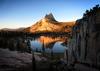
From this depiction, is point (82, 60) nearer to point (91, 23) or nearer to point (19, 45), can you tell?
point (91, 23)

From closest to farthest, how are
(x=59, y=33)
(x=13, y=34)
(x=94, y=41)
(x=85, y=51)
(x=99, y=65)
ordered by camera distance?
(x=99, y=65) < (x=94, y=41) < (x=85, y=51) < (x=13, y=34) < (x=59, y=33)

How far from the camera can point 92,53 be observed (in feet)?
97.3

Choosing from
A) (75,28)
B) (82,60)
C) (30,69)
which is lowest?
(30,69)

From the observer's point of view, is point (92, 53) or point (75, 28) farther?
point (75, 28)

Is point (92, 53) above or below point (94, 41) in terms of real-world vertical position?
below

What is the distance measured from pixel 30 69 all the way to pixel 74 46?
11850 millimetres

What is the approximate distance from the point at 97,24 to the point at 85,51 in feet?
19.1

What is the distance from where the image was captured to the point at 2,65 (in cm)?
3766

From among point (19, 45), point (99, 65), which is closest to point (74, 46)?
point (99, 65)

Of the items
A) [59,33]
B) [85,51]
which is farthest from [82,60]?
[59,33]

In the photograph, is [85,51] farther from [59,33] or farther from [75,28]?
[59,33]

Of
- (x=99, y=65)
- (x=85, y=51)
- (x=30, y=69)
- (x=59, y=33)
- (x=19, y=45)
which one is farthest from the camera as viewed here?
(x=59, y=33)

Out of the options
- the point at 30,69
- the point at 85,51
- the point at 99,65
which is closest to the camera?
the point at 99,65

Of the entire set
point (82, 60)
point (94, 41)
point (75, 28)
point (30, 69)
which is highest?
point (75, 28)
